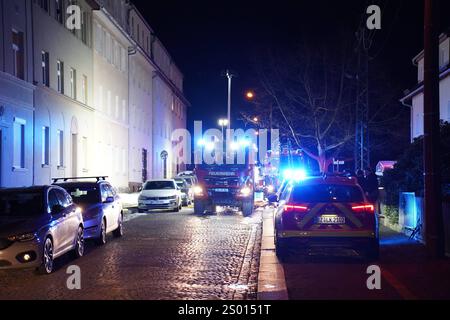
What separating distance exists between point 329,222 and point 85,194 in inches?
263

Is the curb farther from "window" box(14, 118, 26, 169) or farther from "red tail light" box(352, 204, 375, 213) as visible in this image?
"window" box(14, 118, 26, 169)

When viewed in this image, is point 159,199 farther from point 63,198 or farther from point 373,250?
point 373,250

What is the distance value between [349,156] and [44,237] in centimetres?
4738

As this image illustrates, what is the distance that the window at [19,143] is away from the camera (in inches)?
962

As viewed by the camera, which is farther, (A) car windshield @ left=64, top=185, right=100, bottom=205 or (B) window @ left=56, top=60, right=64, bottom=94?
(B) window @ left=56, top=60, right=64, bottom=94

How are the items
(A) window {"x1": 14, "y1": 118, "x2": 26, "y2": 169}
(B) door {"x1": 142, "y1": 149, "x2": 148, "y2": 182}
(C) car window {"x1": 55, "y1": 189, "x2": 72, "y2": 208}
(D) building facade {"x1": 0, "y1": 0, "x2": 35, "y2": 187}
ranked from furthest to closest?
(B) door {"x1": 142, "y1": 149, "x2": 148, "y2": 182} < (A) window {"x1": 14, "y1": 118, "x2": 26, "y2": 169} < (D) building facade {"x1": 0, "y1": 0, "x2": 35, "y2": 187} < (C) car window {"x1": 55, "y1": 189, "x2": 72, "y2": 208}

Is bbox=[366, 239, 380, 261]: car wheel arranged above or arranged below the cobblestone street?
above

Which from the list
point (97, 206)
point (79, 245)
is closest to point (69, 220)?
point (79, 245)

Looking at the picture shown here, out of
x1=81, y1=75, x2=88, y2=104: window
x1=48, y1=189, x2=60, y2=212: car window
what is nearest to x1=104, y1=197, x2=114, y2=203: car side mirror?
x1=48, y1=189, x2=60, y2=212: car window

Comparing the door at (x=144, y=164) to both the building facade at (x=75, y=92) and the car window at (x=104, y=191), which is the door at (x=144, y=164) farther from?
the car window at (x=104, y=191)

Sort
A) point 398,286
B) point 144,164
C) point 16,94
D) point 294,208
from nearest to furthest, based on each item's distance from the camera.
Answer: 1. point 398,286
2. point 294,208
3. point 16,94
4. point 144,164

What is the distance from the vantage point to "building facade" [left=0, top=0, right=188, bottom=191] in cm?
2431

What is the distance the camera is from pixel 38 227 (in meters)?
10.9
